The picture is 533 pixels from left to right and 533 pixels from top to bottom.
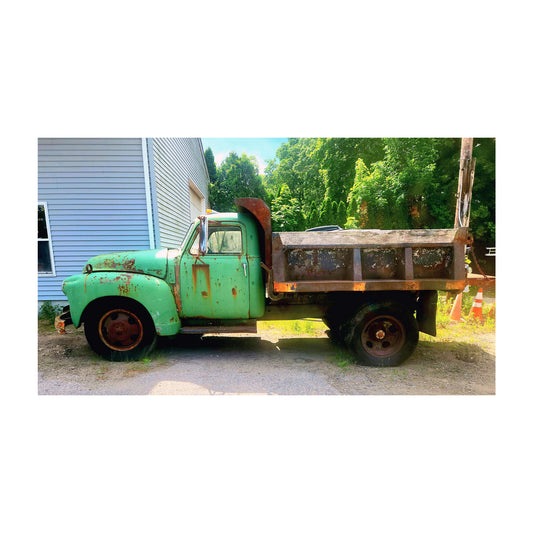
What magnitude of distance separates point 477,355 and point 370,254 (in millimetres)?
2411

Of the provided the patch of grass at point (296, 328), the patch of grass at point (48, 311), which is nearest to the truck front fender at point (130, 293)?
the patch of grass at point (296, 328)

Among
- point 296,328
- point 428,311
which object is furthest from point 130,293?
point 428,311

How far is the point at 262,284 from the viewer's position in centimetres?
394

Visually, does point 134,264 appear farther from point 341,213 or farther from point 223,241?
point 341,213

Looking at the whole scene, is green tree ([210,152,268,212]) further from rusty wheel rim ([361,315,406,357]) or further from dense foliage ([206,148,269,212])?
rusty wheel rim ([361,315,406,357])

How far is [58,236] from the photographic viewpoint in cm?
605

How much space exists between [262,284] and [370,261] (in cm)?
146

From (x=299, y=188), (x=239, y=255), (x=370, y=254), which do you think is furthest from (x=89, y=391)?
(x=299, y=188)

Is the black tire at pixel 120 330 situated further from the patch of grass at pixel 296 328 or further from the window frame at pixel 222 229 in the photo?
the patch of grass at pixel 296 328

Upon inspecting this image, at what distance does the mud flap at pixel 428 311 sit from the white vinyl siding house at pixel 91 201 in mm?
5233

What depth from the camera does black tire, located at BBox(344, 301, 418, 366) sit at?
3768 millimetres

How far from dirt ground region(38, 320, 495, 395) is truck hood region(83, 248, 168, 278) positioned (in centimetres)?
123

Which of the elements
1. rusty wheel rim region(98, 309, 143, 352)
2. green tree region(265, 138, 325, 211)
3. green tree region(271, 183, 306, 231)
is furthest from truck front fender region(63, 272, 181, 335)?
green tree region(265, 138, 325, 211)

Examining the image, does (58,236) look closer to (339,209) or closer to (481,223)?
(339,209)
